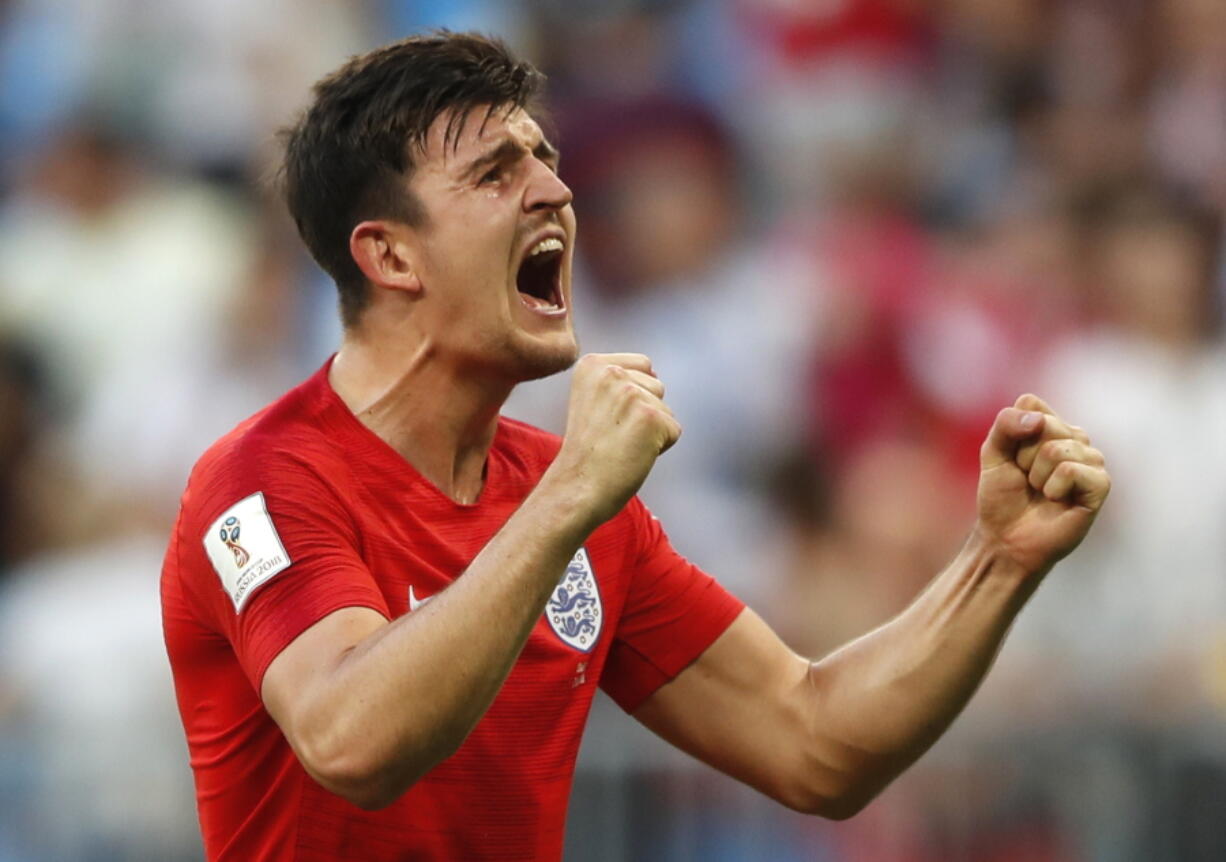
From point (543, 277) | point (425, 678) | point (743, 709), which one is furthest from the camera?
point (543, 277)

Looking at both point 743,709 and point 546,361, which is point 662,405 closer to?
point 546,361

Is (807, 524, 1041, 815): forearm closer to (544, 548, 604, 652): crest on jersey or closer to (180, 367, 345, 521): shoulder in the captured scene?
(544, 548, 604, 652): crest on jersey

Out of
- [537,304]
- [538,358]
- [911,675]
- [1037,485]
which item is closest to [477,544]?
[538,358]

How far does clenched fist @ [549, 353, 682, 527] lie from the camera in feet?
9.60

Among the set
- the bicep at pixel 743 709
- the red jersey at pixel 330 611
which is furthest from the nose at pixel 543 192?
the bicep at pixel 743 709

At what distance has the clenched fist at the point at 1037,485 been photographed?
3.31 meters

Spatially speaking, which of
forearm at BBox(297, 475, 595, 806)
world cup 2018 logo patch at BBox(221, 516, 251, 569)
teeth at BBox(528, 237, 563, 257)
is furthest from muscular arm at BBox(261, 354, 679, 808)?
teeth at BBox(528, 237, 563, 257)

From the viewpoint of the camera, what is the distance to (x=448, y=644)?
2.76 meters

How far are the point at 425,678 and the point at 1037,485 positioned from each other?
4.03 ft

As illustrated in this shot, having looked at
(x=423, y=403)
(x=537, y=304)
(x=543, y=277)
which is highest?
(x=543, y=277)

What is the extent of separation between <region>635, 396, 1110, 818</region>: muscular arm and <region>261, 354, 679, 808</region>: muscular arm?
2.55ft

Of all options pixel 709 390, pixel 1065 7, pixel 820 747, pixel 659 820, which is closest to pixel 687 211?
pixel 709 390

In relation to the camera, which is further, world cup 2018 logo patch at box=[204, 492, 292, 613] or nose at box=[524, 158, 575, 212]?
Answer: nose at box=[524, 158, 575, 212]

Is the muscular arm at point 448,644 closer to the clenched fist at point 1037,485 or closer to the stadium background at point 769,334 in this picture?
the clenched fist at point 1037,485
